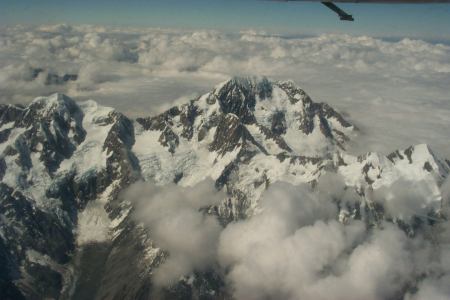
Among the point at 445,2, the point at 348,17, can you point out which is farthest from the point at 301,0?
the point at 445,2

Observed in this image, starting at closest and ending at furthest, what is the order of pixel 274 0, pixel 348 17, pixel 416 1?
pixel 416 1
pixel 274 0
pixel 348 17

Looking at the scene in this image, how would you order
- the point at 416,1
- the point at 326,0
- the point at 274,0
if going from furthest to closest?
1. the point at 274,0
2. the point at 326,0
3. the point at 416,1

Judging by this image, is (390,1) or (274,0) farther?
(274,0)

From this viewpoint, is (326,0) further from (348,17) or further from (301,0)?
(348,17)

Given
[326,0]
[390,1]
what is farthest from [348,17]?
[390,1]

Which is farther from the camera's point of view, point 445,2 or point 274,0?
point 274,0

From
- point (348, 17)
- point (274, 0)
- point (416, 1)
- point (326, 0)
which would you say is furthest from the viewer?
point (348, 17)

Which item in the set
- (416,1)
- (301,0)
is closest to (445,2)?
(416,1)

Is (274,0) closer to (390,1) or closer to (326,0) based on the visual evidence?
(326,0)

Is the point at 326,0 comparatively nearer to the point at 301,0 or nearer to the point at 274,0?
the point at 301,0
